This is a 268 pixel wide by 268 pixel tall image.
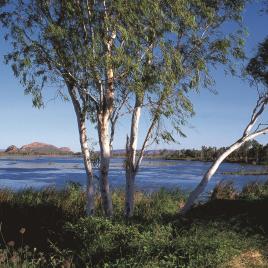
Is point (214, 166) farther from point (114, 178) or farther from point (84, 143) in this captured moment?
point (114, 178)

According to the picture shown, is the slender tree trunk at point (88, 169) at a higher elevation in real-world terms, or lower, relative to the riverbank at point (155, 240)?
higher

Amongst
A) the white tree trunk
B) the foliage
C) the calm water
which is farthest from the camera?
the calm water

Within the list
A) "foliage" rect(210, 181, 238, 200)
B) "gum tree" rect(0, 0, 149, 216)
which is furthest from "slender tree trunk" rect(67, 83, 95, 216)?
"foliage" rect(210, 181, 238, 200)

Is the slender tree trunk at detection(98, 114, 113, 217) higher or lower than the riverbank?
higher

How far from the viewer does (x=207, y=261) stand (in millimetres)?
7328

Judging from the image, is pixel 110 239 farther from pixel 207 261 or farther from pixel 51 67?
pixel 51 67

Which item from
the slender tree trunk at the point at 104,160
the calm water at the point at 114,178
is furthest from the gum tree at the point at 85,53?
the calm water at the point at 114,178

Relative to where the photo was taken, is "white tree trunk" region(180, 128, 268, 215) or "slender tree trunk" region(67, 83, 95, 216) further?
"slender tree trunk" region(67, 83, 95, 216)

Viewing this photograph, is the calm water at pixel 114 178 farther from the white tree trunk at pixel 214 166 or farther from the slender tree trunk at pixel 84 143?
the white tree trunk at pixel 214 166

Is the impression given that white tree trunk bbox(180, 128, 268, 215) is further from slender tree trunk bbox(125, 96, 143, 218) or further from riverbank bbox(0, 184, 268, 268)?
slender tree trunk bbox(125, 96, 143, 218)

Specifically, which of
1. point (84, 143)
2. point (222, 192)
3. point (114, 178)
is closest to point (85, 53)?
point (84, 143)

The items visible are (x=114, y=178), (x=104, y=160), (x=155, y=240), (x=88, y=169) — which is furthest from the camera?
(x=114, y=178)

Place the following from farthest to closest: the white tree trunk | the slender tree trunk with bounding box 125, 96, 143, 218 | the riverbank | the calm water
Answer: the calm water, the slender tree trunk with bounding box 125, 96, 143, 218, the white tree trunk, the riverbank

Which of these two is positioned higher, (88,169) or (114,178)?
(88,169)
